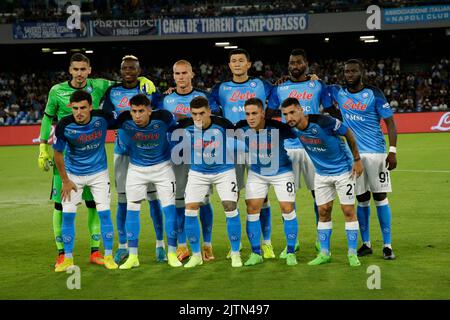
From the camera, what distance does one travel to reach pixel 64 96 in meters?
Answer: 8.66

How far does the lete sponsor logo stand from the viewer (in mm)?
26609

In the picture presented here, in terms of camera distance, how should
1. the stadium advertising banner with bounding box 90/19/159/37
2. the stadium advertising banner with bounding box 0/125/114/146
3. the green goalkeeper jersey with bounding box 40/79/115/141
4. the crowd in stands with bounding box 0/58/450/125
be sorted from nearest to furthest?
1. the green goalkeeper jersey with bounding box 40/79/115/141
2. the stadium advertising banner with bounding box 0/125/114/146
3. the crowd in stands with bounding box 0/58/450/125
4. the stadium advertising banner with bounding box 90/19/159/37

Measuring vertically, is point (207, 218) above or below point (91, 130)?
below

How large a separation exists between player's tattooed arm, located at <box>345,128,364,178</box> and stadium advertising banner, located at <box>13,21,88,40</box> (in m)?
27.6

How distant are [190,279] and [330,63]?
101ft

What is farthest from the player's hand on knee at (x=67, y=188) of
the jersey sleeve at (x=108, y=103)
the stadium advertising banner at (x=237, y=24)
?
the stadium advertising banner at (x=237, y=24)

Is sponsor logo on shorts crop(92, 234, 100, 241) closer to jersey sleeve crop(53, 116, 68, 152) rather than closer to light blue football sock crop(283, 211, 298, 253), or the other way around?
jersey sleeve crop(53, 116, 68, 152)

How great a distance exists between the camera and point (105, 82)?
9055 millimetres

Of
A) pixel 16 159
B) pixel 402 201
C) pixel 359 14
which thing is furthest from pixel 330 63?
pixel 402 201

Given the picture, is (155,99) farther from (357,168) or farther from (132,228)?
(357,168)

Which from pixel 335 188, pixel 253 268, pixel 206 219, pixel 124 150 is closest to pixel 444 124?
pixel 335 188

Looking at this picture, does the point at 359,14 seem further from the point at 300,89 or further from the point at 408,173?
the point at 300,89

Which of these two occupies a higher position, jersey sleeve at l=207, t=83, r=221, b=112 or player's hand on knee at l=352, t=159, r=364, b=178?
jersey sleeve at l=207, t=83, r=221, b=112

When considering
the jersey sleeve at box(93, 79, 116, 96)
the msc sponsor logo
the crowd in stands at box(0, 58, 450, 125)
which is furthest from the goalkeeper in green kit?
the crowd in stands at box(0, 58, 450, 125)
